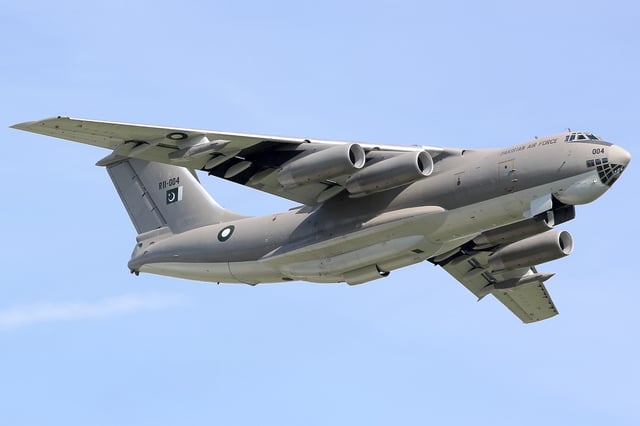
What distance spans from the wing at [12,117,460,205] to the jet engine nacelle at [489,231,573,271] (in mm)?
3174

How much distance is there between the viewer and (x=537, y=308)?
24203 millimetres

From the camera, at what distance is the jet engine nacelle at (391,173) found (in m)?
19.1

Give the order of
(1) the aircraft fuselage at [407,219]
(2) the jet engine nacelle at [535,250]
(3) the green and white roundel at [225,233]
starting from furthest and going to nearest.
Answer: (2) the jet engine nacelle at [535,250] < (3) the green and white roundel at [225,233] < (1) the aircraft fuselage at [407,219]

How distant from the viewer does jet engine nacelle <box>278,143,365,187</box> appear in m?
19.0

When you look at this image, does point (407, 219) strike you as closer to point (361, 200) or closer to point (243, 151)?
point (361, 200)

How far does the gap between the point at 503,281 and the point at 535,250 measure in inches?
66.0

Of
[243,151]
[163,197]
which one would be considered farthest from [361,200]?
[163,197]

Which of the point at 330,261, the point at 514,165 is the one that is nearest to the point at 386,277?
the point at 330,261

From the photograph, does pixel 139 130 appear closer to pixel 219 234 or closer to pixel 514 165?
pixel 219 234

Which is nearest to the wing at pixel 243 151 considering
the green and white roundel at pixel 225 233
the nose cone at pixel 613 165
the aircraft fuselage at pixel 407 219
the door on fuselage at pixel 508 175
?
the aircraft fuselage at pixel 407 219

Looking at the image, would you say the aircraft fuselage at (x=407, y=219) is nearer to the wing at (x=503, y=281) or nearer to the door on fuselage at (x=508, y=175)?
the door on fuselage at (x=508, y=175)

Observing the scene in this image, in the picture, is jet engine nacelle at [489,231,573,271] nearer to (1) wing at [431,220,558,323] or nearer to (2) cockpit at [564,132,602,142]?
(1) wing at [431,220,558,323]

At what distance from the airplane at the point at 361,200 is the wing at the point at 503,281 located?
0.36 ft

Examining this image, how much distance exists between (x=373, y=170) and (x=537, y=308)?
6.19 m
